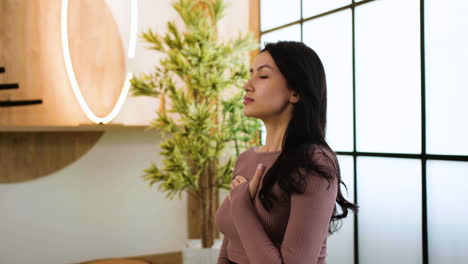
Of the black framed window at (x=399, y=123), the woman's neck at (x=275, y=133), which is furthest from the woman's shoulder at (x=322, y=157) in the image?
the black framed window at (x=399, y=123)

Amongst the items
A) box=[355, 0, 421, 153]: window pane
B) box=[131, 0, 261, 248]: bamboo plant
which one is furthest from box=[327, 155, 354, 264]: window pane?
box=[131, 0, 261, 248]: bamboo plant

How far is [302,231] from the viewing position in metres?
1.01

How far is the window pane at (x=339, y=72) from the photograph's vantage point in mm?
2488

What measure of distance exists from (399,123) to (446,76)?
32 cm

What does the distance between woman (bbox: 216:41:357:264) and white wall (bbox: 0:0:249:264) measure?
237cm

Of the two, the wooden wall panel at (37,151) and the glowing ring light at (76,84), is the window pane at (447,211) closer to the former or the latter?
the glowing ring light at (76,84)

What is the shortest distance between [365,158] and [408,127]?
0.34m

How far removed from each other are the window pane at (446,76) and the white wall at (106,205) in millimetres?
1717

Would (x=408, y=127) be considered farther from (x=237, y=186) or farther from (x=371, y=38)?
(x=237, y=186)

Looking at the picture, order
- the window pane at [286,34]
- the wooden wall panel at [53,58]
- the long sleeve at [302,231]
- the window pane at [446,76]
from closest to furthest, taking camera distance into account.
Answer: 1. the long sleeve at [302,231]
2. the window pane at [446,76]
3. the window pane at [286,34]
4. the wooden wall panel at [53,58]

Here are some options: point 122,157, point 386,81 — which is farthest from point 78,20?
point 386,81

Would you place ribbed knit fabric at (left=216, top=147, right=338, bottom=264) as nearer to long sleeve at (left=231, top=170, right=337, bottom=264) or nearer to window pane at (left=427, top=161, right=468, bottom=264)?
long sleeve at (left=231, top=170, right=337, bottom=264)

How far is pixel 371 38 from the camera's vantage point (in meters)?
2.33

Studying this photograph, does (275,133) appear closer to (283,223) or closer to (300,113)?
(300,113)
